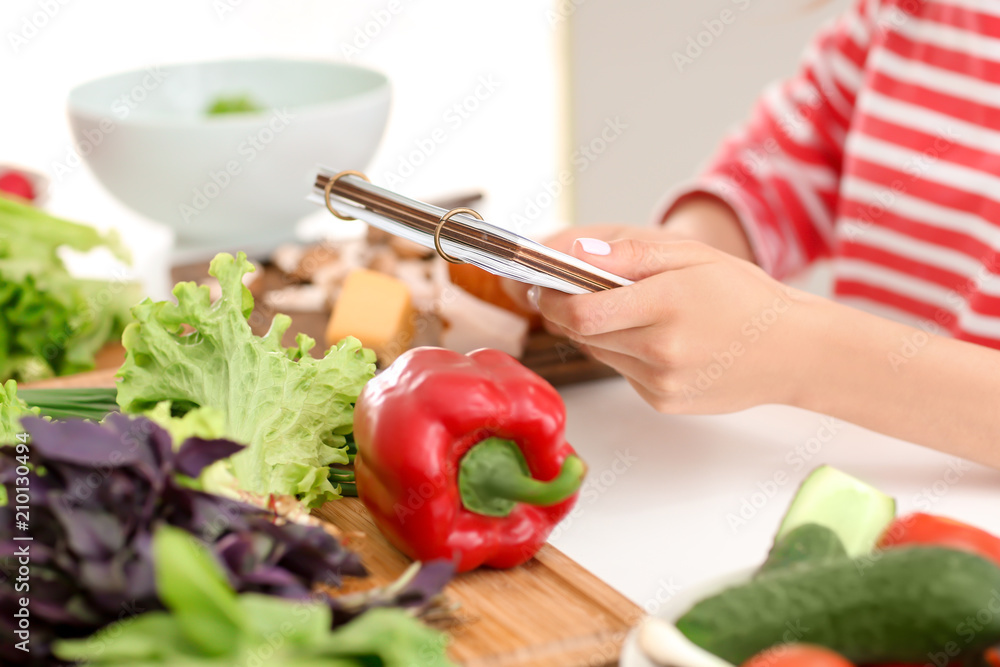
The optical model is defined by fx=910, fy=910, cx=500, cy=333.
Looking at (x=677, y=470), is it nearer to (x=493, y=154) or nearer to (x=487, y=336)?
(x=487, y=336)

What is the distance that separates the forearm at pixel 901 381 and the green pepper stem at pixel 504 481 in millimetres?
347

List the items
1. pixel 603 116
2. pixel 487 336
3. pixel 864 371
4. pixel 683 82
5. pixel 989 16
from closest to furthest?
1. pixel 864 371
2. pixel 487 336
3. pixel 989 16
4. pixel 683 82
5. pixel 603 116

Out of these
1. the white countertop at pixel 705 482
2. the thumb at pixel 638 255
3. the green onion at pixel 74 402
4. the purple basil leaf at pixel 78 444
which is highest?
the thumb at pixel 638 255

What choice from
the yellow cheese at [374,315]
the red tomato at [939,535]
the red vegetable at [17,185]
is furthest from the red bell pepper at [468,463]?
the red vegetable at [17,185]

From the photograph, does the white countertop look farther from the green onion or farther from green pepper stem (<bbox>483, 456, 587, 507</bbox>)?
the green onion

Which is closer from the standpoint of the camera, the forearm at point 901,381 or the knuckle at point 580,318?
the knuckle at point 580,318

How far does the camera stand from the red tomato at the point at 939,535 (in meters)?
0.57

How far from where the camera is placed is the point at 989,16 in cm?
124

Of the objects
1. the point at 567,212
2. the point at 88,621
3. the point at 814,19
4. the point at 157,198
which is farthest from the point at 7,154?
the point at 88,621

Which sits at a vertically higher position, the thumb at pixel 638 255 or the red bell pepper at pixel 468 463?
the thumb at pixel 638 255

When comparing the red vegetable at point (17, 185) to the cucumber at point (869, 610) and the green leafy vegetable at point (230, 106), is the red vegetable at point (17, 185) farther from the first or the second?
the cucumber at point (869, 610)

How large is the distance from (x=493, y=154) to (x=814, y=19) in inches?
43.1

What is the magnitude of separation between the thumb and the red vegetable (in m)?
1.06

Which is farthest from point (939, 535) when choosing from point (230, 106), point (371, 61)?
point (371, 61)
